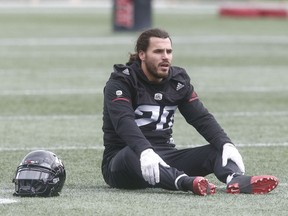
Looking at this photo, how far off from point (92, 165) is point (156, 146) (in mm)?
1284

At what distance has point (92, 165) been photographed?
9.94 meters

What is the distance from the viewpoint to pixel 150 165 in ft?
26.5

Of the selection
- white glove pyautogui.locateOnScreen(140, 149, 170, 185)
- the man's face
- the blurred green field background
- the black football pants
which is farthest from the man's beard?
the blurred green field background

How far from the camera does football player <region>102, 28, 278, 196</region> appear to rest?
815cm

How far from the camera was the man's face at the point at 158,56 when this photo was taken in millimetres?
8484

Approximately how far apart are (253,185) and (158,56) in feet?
3.92

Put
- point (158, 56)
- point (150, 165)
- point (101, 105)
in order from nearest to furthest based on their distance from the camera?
point (150, 165) → point (158, 56) → point (101, 105)

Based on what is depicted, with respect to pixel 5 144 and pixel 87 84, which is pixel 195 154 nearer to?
pixel 5 144

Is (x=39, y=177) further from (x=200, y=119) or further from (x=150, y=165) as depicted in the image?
(x=200, y=119)

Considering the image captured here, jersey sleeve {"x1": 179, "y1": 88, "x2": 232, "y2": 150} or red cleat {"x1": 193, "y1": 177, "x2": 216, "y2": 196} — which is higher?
jersey sleeve {"x1": 179, "y1": 88, "x2": 232, "y2": 150}

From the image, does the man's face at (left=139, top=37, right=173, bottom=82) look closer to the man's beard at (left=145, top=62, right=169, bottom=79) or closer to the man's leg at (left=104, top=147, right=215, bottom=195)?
the man's beard at (left=145, top=62, right=169, bottom=79)

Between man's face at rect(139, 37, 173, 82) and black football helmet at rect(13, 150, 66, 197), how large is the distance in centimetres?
106

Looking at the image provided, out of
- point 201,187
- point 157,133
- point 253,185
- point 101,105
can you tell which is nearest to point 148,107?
point 157,133

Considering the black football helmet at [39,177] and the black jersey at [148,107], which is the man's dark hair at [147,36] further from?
the black football helmet at [39,177]
